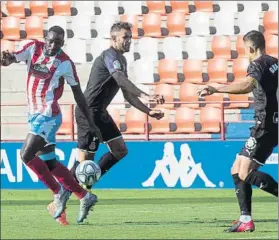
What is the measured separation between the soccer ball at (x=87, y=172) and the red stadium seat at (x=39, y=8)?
12.7 metres

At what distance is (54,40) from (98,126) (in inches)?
59.7

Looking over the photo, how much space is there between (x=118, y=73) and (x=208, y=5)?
1215 cm

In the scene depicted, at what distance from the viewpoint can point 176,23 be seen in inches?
876

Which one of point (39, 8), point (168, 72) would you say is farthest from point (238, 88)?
point (39, 8)

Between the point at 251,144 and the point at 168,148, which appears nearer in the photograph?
the point at 251,144

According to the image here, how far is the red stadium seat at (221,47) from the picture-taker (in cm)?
2128

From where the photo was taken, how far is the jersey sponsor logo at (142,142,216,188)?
18234 mm

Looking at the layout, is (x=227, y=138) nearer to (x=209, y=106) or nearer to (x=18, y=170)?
(x=209, y=106)

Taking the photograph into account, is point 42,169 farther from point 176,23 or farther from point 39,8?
point 39,8

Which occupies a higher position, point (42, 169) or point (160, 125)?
point (42, 169)

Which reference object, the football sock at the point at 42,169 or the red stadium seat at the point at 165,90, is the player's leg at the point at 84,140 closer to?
the football sock at the point at 42,169

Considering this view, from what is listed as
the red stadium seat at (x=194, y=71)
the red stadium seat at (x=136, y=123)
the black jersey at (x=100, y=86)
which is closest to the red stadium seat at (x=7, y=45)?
the red stadium seat at (x=136, y=123)

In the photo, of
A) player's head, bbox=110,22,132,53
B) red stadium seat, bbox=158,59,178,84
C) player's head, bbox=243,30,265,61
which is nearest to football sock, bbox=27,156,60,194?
player's head, bbox=110,22,132,53

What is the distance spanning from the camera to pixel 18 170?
62.0ft
